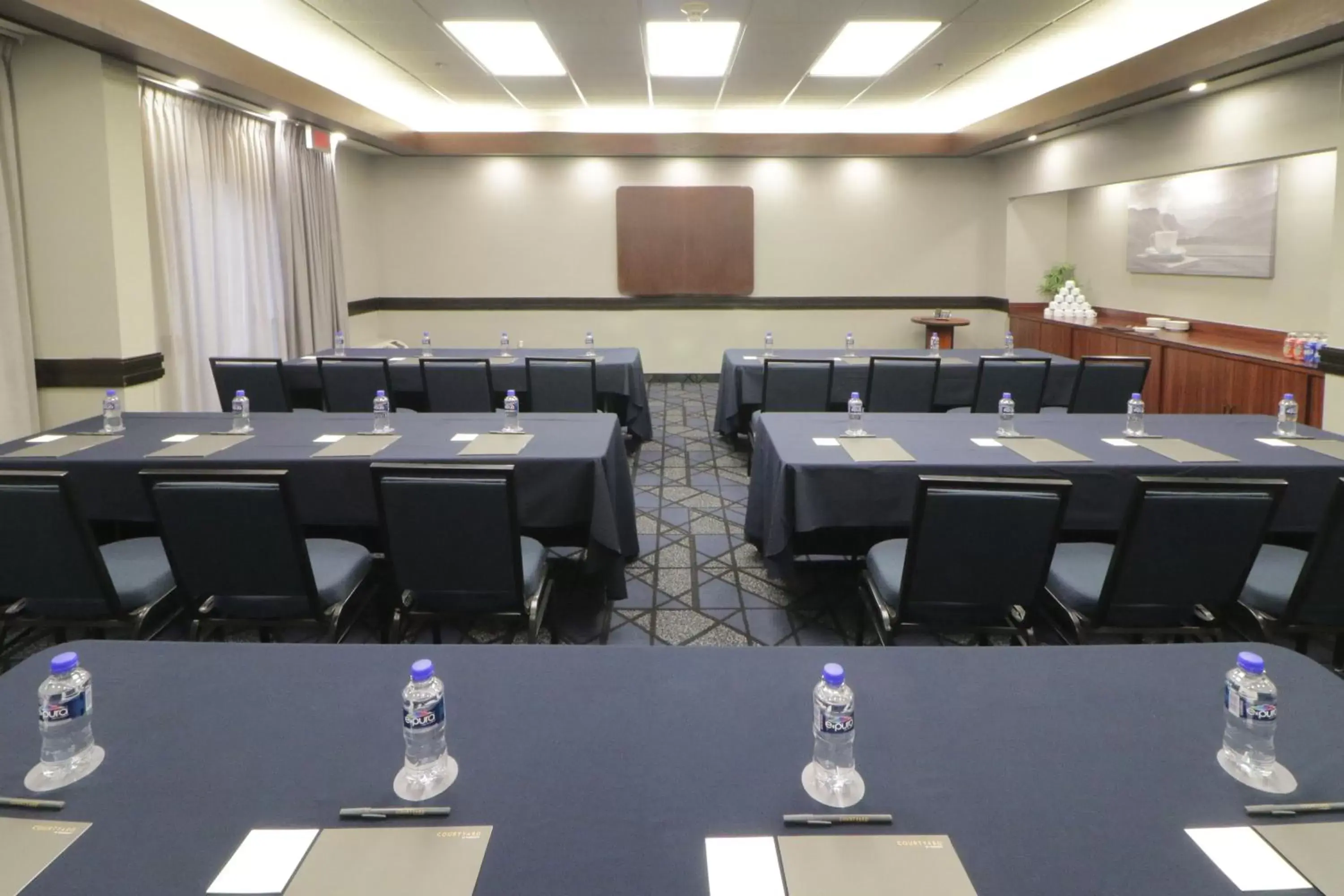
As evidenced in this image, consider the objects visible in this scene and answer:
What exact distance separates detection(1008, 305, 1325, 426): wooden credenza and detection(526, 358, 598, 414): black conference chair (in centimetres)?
Answer: 435

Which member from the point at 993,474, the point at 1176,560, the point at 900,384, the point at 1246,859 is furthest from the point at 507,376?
the point at 1246,859

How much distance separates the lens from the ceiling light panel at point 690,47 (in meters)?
5.91

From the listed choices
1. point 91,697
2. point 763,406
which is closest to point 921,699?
point 91,697

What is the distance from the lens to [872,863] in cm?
107

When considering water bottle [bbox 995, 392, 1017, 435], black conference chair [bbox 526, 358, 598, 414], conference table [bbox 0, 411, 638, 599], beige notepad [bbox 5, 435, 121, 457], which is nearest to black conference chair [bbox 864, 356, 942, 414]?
water bottle [bbox 995, 392, 1017, 435]

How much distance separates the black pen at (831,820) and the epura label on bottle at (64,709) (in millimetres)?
1064

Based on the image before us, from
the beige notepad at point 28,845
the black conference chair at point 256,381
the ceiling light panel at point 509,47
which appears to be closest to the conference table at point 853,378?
the ceiling light panel at point 509,47

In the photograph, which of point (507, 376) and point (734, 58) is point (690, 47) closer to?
point (734, 58)

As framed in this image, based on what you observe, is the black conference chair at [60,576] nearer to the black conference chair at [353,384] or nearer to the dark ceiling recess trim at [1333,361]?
the black conference chair at [353,384]

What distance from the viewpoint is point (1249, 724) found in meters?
1.27

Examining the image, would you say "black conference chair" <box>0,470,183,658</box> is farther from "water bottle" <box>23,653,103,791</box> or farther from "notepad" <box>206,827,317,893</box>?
"notepad" <box>206,827,317,893</box>

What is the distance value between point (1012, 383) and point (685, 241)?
5.57 meters

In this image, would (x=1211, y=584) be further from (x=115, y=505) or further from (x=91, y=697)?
(x=115, y=505)

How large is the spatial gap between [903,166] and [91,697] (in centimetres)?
995
